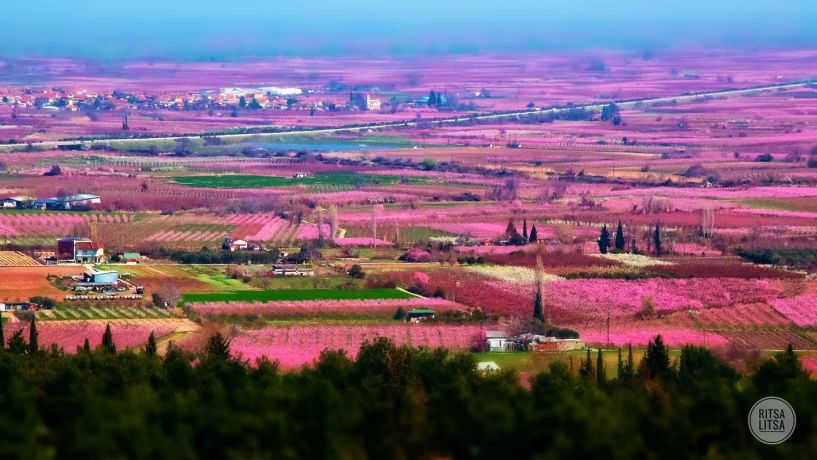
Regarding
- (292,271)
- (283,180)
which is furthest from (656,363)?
(283,180)

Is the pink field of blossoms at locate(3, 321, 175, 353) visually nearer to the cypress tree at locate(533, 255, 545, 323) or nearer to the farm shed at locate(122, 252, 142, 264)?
the cypress tree at locate(533, 255, 545, 323)

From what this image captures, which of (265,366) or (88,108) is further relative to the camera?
(88,108)

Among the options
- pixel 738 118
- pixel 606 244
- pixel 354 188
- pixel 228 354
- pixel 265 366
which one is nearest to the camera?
pixel 265 366

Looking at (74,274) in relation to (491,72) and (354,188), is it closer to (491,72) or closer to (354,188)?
(354,188)

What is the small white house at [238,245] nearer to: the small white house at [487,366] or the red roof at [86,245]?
the red roof at [86,245]

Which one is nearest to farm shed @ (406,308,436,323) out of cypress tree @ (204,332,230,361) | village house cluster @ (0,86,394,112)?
cypress tree @ (204,332,230,361)

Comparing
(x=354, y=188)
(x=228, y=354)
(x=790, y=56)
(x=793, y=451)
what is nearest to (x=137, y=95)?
(x=354, y=188)
